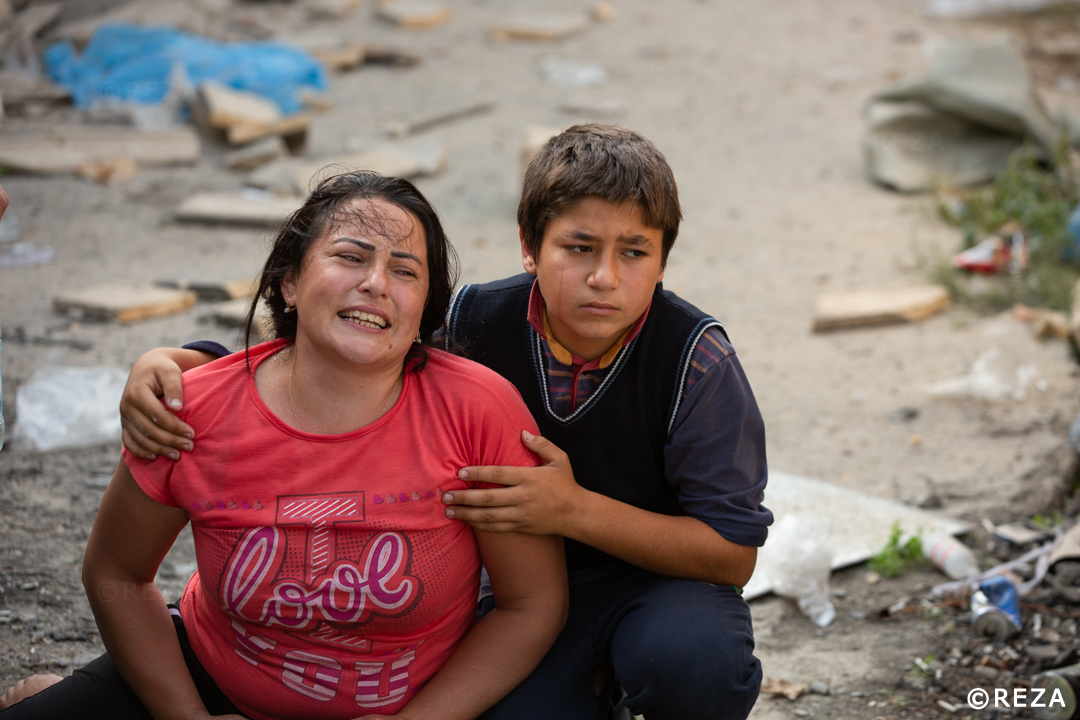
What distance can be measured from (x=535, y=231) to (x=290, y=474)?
737mm

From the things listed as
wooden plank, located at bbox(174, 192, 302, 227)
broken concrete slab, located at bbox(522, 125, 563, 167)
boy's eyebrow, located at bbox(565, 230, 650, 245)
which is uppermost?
boy's eyebrow, located at bbox(565, 230, 650, 245)

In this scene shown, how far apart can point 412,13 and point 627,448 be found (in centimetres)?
1026

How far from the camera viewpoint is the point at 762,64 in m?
10.4

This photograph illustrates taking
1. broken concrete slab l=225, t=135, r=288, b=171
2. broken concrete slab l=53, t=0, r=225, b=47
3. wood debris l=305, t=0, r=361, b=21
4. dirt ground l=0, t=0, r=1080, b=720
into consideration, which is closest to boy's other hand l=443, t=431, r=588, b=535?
dirt ground l=0, t=0, r=1080, b=720

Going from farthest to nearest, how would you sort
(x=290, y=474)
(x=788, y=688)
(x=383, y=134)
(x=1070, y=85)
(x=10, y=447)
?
1. (x=1070, y=85)
2. (x=383, y=134)
3. (x=10, y=447)
4. (x=788, y=688)
5. (x=290, y=474)

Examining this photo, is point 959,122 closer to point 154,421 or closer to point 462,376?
point 462,376

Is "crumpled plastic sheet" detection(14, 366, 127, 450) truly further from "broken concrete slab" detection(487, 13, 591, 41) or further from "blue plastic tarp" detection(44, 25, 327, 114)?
"broken concrete slab" detection(487, 13, 591, 41)

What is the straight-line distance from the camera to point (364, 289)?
5.69 ft

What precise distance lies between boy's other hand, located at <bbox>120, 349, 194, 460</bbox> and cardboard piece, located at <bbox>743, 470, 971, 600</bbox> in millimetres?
1987

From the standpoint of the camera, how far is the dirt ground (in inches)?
113

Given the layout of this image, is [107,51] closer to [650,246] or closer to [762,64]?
[762,64]

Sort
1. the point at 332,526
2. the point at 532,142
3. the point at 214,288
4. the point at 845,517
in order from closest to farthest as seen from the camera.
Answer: the point at 332,526 < the point at 845,517 < the point at 214,288 < the point at 532,142

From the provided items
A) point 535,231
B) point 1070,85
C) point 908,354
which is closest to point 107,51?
point 908,354

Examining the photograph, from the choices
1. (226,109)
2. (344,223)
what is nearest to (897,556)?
(344,223)
